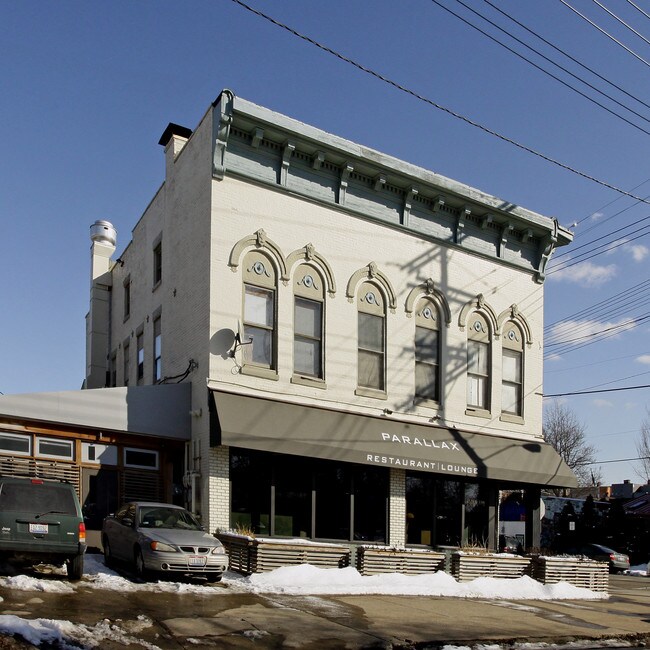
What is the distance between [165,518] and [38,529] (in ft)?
9.52

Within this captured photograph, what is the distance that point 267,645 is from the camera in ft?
36.0

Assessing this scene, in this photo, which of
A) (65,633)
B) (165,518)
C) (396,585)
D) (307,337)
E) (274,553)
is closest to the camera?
(65,633)

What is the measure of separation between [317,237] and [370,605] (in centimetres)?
956

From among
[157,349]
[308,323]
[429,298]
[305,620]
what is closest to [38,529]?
[305,620]

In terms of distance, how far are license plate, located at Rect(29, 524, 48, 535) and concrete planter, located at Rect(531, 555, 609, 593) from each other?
12.6 m

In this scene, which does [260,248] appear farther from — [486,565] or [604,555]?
[604,555]

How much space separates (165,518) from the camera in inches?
647

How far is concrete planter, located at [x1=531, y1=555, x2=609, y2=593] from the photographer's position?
2105 cm

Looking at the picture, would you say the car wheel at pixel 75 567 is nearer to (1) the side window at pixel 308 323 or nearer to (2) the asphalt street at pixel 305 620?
(2) the asphalt street at pixel 305 620

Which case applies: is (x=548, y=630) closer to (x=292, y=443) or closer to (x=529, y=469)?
(x=292, y=443)

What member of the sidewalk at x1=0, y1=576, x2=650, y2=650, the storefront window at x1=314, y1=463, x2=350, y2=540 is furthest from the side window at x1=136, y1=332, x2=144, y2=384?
the sidewalk at x1=0, y1=576, x2=650, y2=650

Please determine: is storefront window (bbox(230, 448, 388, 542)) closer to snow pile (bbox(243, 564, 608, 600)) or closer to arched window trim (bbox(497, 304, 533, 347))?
snow pile (bbox(243, 564, 608, 600))

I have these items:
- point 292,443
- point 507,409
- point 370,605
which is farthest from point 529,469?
point 370,605

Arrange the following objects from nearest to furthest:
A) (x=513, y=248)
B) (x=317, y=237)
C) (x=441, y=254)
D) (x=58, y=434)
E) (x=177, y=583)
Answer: (x=177, y=583) < (x=58, y=434) < (x=317, y=237) < (x=441, y=254) < (x=513, y=248)
